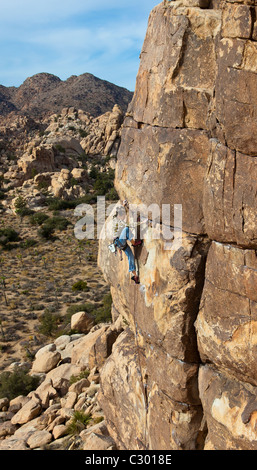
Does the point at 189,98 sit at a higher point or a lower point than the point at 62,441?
higher

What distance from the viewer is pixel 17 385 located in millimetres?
13742

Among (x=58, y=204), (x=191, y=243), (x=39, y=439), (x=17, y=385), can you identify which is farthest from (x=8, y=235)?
(x=191, y=243)

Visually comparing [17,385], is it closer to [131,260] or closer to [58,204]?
[131,260]

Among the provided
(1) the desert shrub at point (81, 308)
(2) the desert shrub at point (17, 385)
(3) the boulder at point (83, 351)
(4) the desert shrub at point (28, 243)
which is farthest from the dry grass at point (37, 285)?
(3) the boulder at point (83, 351)

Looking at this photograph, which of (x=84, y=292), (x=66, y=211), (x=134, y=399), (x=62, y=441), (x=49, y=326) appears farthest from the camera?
(x=66, y=211)

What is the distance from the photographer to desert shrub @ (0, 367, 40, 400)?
13688 mm

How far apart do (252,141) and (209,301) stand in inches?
98.6

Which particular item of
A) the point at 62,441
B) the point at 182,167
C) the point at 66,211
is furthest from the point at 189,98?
the point at 66,211

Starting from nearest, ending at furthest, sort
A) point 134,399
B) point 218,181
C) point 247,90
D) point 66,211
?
1. point 247,90
2. point 218,181
3. point 134,399
4. point 66,211

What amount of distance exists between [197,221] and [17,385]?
1086 centimetres

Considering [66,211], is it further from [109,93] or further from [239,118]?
[109,93]

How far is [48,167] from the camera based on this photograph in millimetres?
57344

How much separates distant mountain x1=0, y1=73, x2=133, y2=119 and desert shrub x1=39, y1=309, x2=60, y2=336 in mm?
89158

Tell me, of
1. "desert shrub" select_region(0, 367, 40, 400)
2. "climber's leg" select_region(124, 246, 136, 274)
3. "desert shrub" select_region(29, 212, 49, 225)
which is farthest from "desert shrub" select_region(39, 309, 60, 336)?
"desert shrub" select_region(29, 212, 49, 225)
